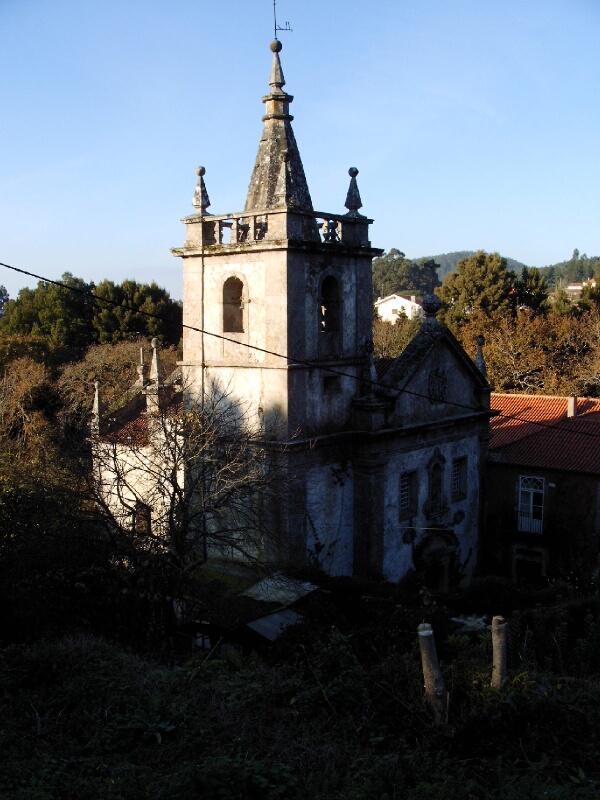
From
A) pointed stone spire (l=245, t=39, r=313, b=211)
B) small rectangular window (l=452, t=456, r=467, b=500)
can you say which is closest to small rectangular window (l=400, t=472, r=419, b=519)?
small rectangular window (l=452, t=456, r=467, b=500)

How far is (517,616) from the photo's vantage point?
562 inches

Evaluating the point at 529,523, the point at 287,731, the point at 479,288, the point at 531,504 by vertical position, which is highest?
the point at 479,288

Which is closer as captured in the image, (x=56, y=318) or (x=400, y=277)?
(x=56, y=318)

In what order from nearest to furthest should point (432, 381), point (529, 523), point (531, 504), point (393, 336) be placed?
point (432, 381) < point (529, 523) < point (531, 504) < point (393, 336)

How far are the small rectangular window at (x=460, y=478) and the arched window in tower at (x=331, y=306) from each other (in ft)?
21.0

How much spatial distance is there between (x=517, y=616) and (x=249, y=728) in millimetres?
6747

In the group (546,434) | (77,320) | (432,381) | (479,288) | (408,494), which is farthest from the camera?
(479,288)

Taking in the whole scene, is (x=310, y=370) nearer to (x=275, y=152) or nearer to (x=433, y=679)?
(x=275, y=152)

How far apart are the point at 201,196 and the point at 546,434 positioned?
48.7 feet

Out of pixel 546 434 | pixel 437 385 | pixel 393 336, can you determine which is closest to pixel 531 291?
pixel 393 336

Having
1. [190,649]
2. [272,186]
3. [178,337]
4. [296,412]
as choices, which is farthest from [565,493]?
[178,337]

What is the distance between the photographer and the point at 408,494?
70.1ft

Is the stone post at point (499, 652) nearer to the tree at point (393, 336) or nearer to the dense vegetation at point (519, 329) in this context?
the dense vegetation at point (519, 329)

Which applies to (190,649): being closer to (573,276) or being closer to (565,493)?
(565,493)
